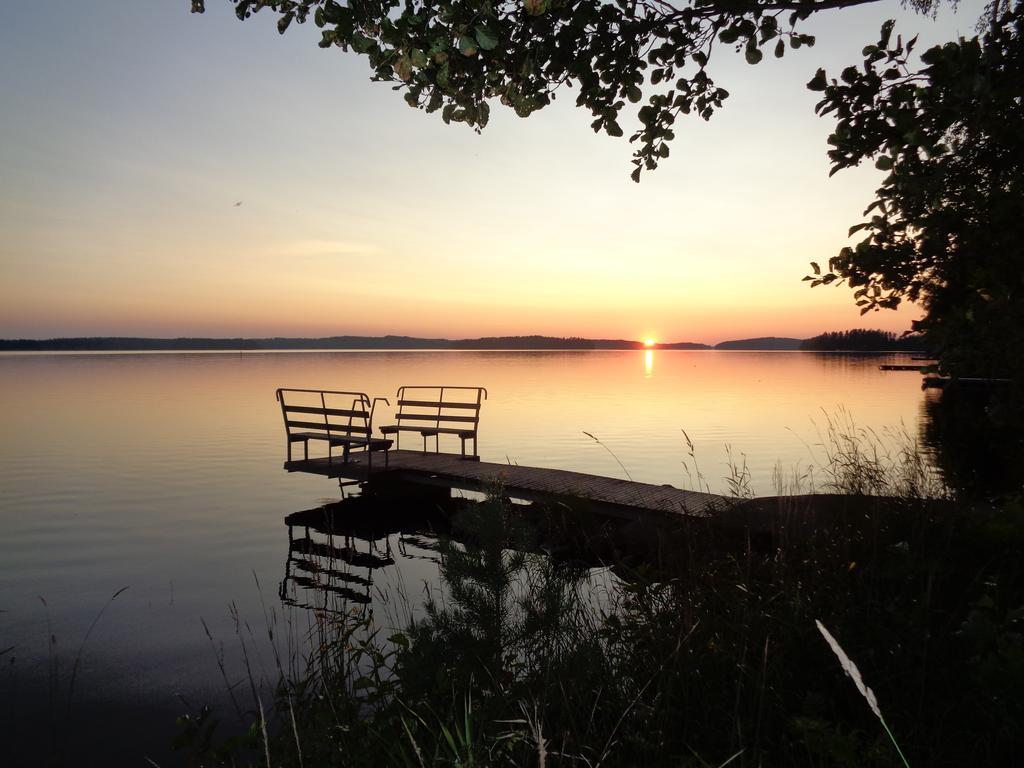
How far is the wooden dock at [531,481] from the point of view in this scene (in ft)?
35.4

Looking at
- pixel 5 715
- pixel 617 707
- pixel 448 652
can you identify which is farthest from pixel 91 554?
pixel 617 707

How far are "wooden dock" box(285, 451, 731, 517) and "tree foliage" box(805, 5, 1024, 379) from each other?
323 cm

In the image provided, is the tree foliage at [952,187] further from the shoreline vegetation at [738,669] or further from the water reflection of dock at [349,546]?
the water reflection of dock at [349,546]

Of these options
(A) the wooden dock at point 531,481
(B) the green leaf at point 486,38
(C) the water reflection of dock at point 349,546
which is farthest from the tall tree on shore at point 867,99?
(C) the water reflection of dock at point 349,546

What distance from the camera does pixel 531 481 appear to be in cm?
1262

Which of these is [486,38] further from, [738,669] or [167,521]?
[167,521]

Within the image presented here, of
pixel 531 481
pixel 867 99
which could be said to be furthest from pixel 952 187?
pixel 531 481

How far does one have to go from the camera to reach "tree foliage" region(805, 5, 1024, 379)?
13.1ft

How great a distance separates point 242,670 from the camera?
7.43 metres

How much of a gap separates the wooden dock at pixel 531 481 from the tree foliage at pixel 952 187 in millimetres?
3229

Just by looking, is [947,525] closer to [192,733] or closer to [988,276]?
[988,276]

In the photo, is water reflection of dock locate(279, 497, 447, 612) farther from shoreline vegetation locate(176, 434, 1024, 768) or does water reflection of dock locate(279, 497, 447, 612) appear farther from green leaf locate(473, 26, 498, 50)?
green leaf locate(473, 26, 498, 50)

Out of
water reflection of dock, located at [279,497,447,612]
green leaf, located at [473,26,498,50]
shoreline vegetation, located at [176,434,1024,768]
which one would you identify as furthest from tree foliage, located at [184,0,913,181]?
water reflection of dock, located at [279,497,447,612]

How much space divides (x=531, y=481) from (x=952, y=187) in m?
8.79
